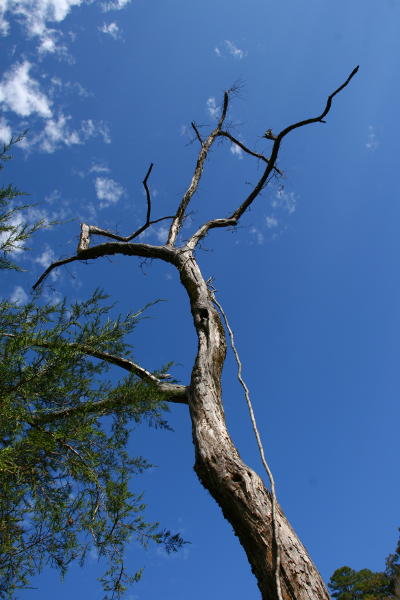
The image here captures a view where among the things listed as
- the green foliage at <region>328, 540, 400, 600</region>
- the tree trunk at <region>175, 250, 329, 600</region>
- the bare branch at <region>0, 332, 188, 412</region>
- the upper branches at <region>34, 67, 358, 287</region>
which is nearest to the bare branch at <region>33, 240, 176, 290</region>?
the upper branches at <region>34, 67, 358, 287</region>

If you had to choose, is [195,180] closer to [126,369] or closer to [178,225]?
[178,225]

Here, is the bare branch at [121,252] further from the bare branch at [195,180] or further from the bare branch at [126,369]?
the bare branch at [126,369]

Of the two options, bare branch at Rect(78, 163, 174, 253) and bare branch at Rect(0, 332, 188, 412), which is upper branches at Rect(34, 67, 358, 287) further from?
bare branch at Rect(0, 332, 188, 412)

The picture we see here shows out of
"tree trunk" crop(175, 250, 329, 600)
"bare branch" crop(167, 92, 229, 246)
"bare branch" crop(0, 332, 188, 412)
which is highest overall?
"bare branch" crop(167, 92, 229, 246)

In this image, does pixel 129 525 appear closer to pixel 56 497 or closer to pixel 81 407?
pixel 56 497

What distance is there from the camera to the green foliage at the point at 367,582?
19984 millimetres

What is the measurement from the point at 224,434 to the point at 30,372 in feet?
4.21

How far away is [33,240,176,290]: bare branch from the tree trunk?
1.73 m

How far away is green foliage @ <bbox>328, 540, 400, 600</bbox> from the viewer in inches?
787

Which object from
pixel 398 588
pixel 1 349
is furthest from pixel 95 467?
pixel 398 588

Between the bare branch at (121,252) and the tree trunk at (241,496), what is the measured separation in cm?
173

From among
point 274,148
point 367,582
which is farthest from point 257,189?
point 367,582

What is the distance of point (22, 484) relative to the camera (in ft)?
8.62

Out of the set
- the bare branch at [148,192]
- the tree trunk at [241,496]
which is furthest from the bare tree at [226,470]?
the bare branch at [148,192]
